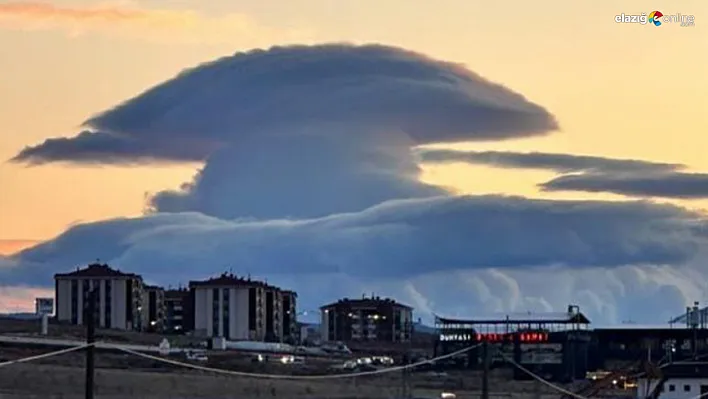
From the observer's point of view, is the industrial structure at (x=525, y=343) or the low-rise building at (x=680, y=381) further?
the industrial structure at (x=525, y=343)

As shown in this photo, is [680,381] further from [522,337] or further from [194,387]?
[522,337]

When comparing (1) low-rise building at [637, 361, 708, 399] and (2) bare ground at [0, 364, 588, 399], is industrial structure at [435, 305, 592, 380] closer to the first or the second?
(2) bare ground at [0, 364, 588, 399]

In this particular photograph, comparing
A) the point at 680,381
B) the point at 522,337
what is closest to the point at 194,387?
the point at 680,381

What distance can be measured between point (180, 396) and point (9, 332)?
60.1 meters

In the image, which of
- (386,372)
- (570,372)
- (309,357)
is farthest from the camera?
(309,357)

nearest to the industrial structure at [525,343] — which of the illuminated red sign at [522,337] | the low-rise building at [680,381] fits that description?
the illuminated red sign at [522,337]

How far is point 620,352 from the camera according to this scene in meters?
147

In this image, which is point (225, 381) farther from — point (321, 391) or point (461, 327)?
point (461, 327)

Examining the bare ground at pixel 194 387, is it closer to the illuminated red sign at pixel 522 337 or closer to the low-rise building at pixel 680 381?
the low-rise building at pixel 680 381

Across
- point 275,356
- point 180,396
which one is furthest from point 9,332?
point 180,396

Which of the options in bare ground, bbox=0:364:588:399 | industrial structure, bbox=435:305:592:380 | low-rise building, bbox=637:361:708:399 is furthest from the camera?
industrial structure, bbox=435:305:592:380

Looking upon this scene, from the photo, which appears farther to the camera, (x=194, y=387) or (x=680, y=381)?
(x=194, y=387)

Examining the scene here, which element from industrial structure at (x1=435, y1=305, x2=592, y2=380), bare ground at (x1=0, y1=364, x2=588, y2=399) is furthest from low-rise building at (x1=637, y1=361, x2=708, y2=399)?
industrial structure at (x1=435, y1=305, x2=592, y2=380)

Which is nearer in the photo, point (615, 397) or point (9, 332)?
point (615, 397)
